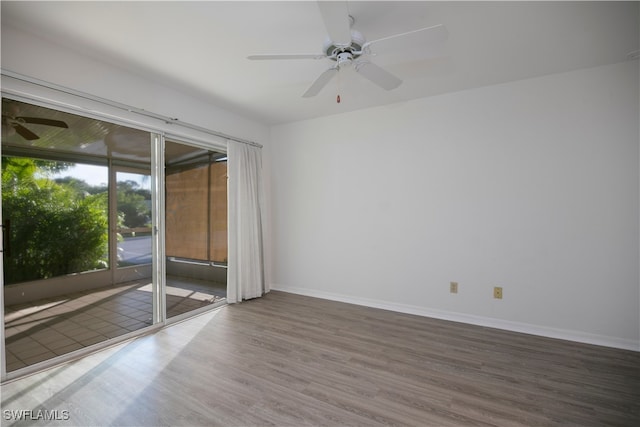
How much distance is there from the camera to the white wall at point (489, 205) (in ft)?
8.84

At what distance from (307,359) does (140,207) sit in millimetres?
2542

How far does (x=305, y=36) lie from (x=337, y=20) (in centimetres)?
73

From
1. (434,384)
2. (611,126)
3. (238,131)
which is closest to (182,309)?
(238,131)

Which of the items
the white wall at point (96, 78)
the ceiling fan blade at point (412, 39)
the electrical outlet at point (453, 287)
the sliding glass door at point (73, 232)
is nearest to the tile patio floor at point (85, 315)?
the sliding glass door at point (73, 232)

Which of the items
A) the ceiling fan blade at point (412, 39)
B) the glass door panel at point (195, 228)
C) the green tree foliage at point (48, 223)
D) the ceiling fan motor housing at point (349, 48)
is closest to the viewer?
the ceiling fan blade at point (412, 39)

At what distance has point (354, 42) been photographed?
6.36 feet

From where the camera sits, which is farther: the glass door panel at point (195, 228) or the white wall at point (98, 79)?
the glass door panel at point (195, 228)

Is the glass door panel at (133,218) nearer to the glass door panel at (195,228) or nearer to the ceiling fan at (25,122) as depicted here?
the glass door panel at (195,228)

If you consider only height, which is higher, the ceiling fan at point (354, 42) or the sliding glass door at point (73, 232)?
the ceiling fan at point (354, 42)

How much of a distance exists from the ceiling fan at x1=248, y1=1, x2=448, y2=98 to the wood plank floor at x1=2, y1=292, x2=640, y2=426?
2195 mm

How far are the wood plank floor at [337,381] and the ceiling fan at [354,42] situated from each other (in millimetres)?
2195

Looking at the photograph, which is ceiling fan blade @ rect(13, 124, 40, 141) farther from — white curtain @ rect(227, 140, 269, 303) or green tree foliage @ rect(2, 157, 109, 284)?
white curtain @ rect(227, 140, 269, 303)

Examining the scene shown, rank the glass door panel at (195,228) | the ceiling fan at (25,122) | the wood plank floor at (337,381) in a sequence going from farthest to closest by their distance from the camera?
1. the glass door panel at (195,228)
2. the ceiling fan at (25,122)
3. the wood plank floor at (337,381)

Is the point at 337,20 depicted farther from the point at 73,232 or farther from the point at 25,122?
the point at 73,232
